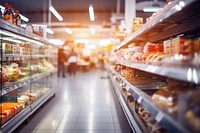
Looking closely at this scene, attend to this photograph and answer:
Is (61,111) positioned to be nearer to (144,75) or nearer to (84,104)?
(84,104)

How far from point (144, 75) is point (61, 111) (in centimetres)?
185

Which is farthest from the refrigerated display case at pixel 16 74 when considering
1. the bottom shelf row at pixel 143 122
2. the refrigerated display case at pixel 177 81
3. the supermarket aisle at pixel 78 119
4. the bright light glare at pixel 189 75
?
the bright light glare at pixel 189 75

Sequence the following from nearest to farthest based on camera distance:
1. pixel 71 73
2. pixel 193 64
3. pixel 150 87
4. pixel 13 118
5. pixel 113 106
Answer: pixel 193 64 → pixel 150 87 → pixel 13 118 → pixel 113 106 → pixel 71 73

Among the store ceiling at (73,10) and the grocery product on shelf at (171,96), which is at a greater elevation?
the store ceiling at (73,10)

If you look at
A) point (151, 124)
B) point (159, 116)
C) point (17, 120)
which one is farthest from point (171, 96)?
point (17, 120)

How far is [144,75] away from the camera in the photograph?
3.74 meters

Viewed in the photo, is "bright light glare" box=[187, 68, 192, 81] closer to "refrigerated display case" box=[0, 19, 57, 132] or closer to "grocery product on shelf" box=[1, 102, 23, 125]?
"refrigerated display case" box=[0, 19, 57, 132]

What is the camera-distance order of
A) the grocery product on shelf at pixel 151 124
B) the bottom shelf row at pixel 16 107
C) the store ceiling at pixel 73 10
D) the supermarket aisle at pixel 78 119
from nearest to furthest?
the grocery product on shelf at pixel 151 124
the bottom shelf row at pixel 16 107
the supermarket aisle at pixel 78 119
the store ceiling at pixel 73 10

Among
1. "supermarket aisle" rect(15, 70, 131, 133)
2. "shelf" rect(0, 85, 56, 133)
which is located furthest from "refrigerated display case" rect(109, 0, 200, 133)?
"shelf" rect(0, 85, 56, 133)

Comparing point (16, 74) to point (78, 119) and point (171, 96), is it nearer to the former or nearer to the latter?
point (78, 119)

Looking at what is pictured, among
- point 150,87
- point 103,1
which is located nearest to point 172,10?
point 150,87

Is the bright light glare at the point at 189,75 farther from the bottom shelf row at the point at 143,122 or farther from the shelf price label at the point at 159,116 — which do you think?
the bottom shelf row at the point at 143,122

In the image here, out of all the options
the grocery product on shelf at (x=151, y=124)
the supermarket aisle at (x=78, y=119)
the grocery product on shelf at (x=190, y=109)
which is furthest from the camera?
the supermarket aisle at (x=78, y=119)

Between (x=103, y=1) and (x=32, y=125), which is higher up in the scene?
(x=103, y=1)
